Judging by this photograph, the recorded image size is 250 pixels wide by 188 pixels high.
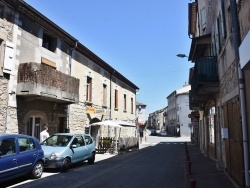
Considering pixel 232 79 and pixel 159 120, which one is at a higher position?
pixel 159 120

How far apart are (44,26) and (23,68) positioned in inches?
119

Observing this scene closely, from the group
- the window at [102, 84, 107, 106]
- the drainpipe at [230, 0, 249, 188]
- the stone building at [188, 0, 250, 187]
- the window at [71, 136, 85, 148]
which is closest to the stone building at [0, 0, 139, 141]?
the window at [71, 136, 85, 148]

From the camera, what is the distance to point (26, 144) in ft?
28.8

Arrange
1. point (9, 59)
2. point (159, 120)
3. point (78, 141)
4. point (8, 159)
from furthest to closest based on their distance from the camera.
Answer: point (159, 120), point (78, 141), point (9, 59), point (8, 159)

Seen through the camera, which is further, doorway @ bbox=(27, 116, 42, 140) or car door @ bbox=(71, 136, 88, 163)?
doorway @ bbox=(27, 116, 42, 140)

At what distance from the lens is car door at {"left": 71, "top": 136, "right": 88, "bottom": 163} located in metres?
11.4

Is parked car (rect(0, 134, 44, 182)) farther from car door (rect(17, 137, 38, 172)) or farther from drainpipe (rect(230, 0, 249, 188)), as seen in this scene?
drainpipe (rect(230, 0, 249, 188))

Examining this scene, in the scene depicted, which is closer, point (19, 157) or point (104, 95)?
point (19, 157)

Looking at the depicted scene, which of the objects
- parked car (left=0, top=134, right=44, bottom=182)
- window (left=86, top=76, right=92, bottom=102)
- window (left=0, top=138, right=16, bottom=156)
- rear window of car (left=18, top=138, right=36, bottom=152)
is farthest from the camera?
window (left=86, top=76, right=92, bottom=102)

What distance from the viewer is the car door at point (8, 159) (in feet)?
24.1

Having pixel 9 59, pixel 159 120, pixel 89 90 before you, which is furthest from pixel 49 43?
pixel 159 120

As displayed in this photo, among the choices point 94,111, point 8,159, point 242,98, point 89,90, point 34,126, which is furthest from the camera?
point 89,90

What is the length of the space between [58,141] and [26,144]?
10.0 feet

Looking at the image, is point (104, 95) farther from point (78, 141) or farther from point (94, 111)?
point (78, 141)
